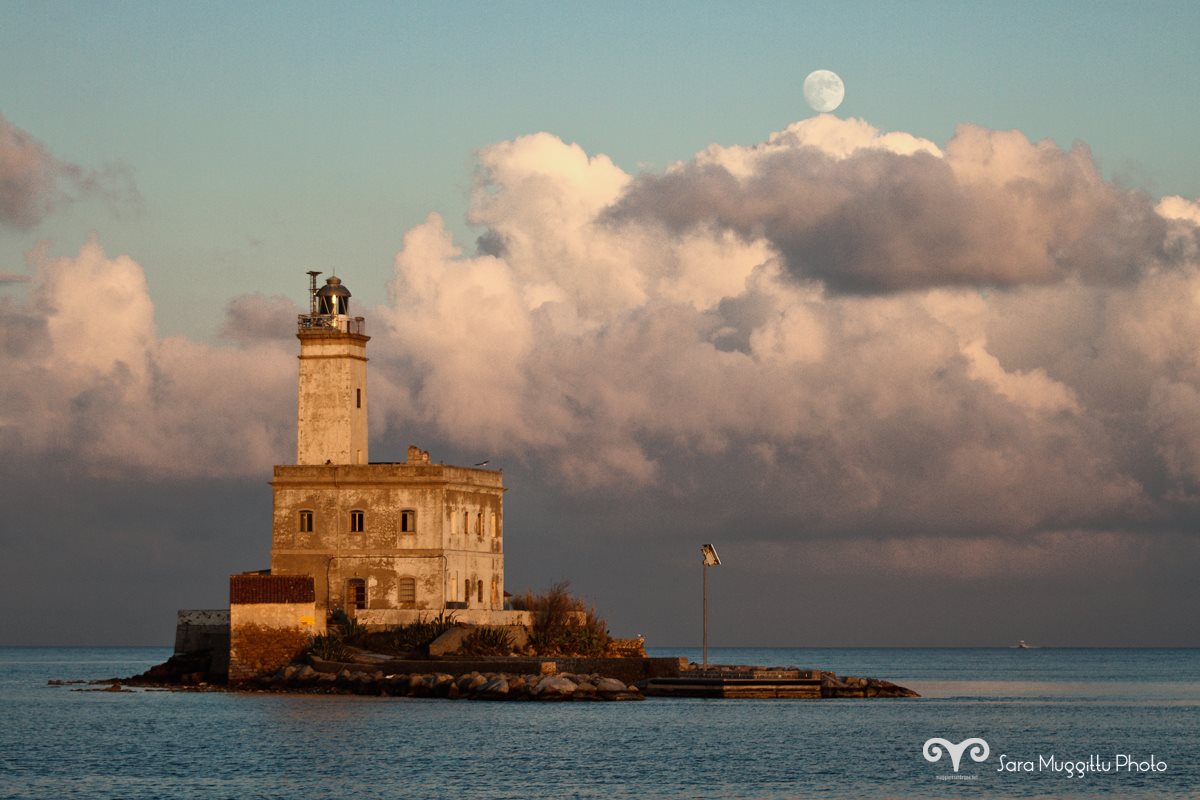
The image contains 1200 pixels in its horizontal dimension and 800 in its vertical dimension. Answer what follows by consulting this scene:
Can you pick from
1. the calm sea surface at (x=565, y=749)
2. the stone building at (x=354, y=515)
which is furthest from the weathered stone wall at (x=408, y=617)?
the calm sea surface at (x=565, y=749)

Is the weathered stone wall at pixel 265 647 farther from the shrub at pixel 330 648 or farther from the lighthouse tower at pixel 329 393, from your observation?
the lighthouse tower at pixel 329 393

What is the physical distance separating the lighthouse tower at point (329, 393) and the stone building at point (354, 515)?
1.4 inches

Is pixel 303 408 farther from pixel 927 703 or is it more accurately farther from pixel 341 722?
pixel 927 703

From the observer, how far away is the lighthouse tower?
63.2 m

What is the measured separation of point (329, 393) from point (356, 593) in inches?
287

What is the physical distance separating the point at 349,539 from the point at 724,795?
2861 cm

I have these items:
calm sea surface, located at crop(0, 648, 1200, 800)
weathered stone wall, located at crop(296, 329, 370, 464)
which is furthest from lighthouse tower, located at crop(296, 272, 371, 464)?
calm sea surface, located at crop(0, 648, 1200, 800)

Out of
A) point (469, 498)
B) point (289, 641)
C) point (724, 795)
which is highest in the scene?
point (469, 498)

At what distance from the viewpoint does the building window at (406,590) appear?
61812 mm

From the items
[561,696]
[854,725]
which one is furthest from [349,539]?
[854,725]

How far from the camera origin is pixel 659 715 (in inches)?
2063

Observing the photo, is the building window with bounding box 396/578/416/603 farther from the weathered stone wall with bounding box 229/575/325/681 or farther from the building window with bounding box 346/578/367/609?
the weathered stone wall with bounding box 229/575/325/681

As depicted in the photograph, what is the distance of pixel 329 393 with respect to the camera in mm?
63344

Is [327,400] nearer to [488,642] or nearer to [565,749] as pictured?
[488,642]
